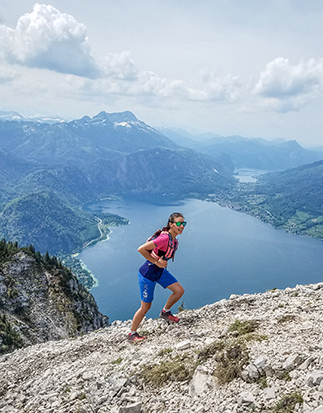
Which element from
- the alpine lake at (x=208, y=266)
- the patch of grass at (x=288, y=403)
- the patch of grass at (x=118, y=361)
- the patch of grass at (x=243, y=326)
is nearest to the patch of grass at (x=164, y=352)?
the patch of grass at (x=118, y=361)

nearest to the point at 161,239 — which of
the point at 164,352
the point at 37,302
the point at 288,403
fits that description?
the point at 164,352

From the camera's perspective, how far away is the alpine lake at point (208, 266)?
372 feet

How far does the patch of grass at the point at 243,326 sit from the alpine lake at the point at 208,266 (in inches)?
3711

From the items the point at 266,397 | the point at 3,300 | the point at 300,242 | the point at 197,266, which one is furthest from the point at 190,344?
the point at 300,242

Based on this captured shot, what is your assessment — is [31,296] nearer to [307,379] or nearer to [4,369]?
[4,369]

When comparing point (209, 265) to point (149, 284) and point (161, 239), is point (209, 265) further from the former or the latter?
point (161, 239)

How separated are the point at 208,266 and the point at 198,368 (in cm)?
13968

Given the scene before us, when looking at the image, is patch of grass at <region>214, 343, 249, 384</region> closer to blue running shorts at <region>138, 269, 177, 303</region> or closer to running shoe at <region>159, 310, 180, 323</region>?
blue running shorts at <region>138, 269, 177, 303</region>

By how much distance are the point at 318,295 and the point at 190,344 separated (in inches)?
208

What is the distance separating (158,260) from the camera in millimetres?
8508

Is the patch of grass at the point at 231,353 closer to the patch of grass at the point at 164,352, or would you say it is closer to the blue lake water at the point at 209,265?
the patch of grass at the point at 164,352

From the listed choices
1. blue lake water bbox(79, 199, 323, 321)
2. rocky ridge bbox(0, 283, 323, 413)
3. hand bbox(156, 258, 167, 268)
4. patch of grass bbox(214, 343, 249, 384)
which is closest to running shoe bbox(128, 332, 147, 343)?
rocky ridge bbox(0, 283, 323, 413)

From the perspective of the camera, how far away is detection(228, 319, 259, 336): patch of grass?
777 centimetres

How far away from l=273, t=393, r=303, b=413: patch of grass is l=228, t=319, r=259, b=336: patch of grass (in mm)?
2794
